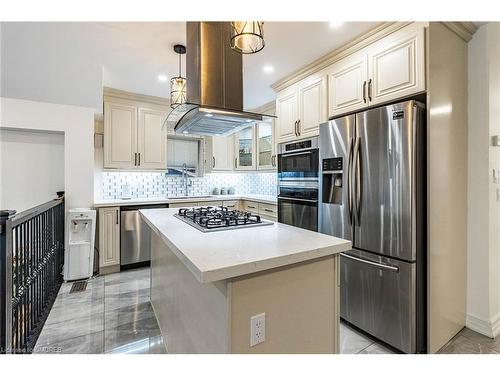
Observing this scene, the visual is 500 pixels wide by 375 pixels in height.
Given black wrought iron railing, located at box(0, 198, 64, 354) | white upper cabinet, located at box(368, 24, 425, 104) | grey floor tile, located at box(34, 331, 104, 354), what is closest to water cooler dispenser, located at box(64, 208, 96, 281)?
black wrought iron railing, located at box(0, 198, 64, 354)

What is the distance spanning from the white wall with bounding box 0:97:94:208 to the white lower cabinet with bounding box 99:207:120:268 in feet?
0.90

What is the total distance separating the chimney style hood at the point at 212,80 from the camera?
5.83 ft

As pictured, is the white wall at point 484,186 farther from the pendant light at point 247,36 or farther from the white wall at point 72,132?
the white wall at point 72,132

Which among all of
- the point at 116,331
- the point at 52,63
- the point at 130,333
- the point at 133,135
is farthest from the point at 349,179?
the point at 52,63

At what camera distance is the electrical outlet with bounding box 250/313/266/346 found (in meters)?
1.05

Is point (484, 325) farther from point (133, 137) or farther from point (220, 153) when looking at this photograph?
point (133, 137)

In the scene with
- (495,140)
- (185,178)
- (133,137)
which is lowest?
(185,178)

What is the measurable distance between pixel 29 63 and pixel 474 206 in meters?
4.54

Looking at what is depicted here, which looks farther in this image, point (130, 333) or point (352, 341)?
point (130, 333)

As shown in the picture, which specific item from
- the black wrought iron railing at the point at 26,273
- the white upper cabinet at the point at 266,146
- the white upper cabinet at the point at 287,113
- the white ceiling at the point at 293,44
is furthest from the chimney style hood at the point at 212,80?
the white upper cabinet at the point at 266,146

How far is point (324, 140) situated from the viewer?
2422mm

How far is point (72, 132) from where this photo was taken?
131 inches

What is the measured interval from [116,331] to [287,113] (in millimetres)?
2795
